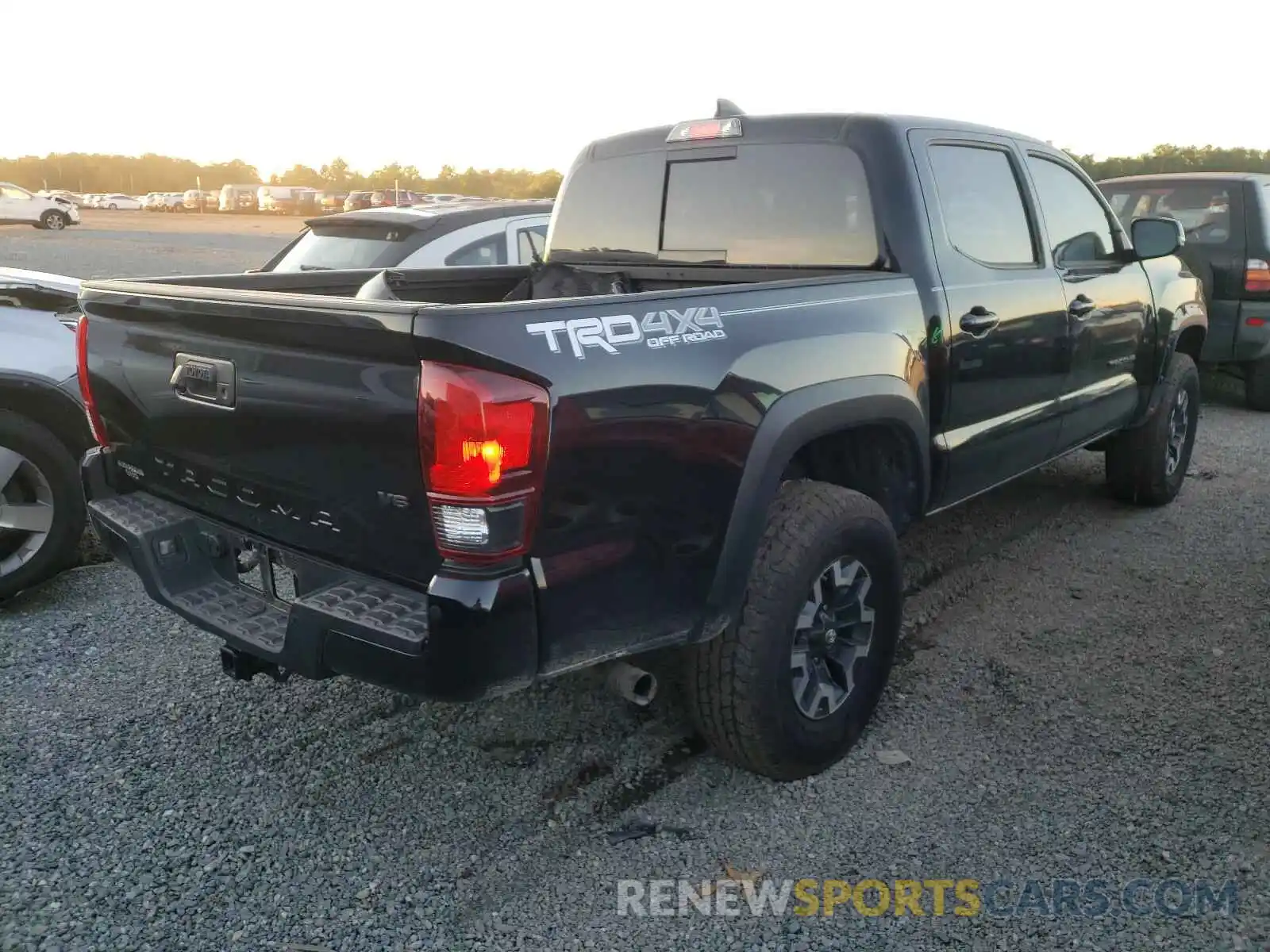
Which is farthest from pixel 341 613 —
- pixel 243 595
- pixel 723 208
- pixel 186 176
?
pixel 186 176

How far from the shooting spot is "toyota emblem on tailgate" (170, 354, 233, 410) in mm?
2666

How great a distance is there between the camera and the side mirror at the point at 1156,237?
4715 mm

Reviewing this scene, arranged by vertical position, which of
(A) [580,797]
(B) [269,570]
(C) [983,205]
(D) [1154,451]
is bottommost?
(A) [580,797]

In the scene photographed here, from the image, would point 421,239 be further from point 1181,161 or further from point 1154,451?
point 1181,161

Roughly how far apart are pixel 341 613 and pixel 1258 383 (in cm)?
834

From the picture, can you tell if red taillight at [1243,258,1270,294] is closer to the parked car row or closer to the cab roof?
the cab roof

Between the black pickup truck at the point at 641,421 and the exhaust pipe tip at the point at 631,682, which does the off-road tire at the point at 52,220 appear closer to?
the black pickup truck at the point at 641,421

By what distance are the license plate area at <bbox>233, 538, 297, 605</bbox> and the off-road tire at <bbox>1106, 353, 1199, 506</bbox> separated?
14.7 ft

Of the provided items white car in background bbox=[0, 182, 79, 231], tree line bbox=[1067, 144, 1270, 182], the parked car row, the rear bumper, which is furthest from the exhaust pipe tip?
the parked car row

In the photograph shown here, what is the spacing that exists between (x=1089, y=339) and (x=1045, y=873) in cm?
262

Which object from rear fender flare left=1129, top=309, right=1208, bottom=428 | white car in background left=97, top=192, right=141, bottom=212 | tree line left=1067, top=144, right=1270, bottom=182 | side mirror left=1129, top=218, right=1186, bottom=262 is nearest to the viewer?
side mirror left=1129, top=218, right=1186, bottom=262

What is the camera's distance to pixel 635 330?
8.19ft

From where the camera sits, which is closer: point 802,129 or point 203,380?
point 203,380

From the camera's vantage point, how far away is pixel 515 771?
3203mm
